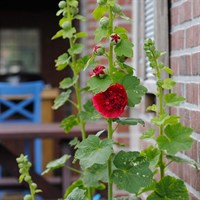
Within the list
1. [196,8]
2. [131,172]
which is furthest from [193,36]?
[131,172]

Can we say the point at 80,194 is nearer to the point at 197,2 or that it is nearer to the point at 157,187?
the point at 157,187

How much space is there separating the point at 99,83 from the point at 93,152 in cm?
16

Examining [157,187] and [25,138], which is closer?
[157,187]

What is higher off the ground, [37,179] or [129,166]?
[129,166]

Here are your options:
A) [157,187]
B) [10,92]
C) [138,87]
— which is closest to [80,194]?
[157,187]

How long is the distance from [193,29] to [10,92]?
4044 mm

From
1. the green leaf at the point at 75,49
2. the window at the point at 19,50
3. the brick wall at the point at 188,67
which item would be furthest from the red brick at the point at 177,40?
the window at the point at 19,50

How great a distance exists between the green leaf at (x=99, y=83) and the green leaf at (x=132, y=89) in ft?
0.27

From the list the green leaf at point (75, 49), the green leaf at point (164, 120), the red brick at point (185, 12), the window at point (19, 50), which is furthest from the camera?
the window at point (19, 50)

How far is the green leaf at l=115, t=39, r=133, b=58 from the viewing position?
1.67m

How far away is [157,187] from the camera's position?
1.72m

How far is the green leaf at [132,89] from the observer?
1692mm

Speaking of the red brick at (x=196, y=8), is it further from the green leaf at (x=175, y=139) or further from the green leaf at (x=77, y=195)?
the green leaf at (x=77, y=195)

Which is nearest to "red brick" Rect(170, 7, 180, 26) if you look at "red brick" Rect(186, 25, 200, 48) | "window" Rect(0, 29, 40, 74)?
"red brick" Rect(186, 25, 200, 48)
